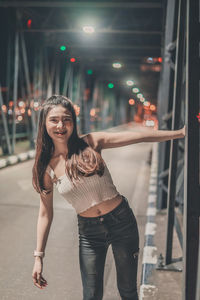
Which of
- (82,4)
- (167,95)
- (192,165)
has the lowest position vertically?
(192,165)

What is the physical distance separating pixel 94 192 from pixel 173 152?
1428 millimetres

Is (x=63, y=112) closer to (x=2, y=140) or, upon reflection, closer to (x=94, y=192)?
(x=94, y=192)

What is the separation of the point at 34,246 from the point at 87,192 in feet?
8.93

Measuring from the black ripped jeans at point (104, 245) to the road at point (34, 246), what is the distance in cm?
124

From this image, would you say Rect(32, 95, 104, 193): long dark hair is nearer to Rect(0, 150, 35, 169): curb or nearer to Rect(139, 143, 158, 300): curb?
Rect(139, 143, 158, 300): curb

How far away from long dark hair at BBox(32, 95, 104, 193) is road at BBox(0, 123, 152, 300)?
165cm

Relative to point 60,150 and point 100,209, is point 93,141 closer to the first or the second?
point 60,150

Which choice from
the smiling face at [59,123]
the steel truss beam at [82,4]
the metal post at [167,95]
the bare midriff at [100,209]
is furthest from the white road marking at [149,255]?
the steel truss beam at [82,4]

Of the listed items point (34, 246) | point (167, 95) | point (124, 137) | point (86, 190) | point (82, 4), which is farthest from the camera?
point (82, 4)

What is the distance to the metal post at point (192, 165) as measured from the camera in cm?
197

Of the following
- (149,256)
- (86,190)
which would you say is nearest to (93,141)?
(86,190)

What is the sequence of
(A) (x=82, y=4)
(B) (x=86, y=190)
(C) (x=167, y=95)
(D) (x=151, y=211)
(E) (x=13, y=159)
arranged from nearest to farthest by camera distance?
(B) (x=86, y=190) < (C) (x=167, y=95) < (D) (x=151, y=211) < (A) (x=82, y=4) < (E) (x=13, y=159)

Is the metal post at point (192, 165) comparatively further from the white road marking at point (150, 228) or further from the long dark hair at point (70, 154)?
the white road marking at point (150, 228)

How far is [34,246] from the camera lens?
4406 mm
